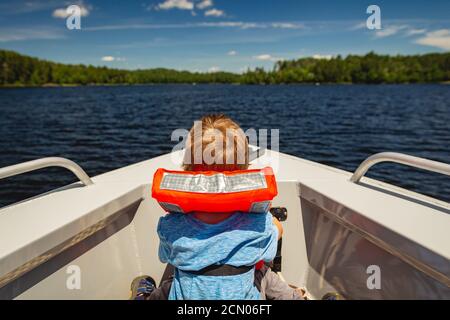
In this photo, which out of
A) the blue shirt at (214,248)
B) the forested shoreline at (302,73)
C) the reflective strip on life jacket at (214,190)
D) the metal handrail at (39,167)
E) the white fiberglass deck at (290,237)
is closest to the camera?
the reflective strip on life jacket at (214,190)

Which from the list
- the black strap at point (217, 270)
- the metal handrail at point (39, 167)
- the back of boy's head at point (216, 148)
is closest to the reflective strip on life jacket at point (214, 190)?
the back of boy's head at point (216, 148)

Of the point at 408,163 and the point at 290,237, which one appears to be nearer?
the point at 408,163

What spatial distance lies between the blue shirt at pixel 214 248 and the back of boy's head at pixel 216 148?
0.22 metres

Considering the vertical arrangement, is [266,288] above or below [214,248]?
below

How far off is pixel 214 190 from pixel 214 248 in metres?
0.27

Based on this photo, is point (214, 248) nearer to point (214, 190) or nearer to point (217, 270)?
point (217, 270)

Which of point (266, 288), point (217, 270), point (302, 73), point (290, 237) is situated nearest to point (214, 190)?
point (217, 270)

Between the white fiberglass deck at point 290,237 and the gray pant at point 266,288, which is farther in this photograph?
the gray pant at point 266,288

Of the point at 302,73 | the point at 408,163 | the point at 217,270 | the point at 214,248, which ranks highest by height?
the point at 302,73

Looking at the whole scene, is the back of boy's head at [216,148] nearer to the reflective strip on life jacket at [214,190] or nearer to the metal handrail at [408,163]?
the reflective strip on life jacket at [214,190]

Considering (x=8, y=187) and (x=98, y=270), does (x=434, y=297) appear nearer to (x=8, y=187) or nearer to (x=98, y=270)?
(x=98, y=270)

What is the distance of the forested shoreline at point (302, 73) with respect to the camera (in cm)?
11738

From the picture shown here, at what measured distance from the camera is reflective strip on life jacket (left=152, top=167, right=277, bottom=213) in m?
1.27

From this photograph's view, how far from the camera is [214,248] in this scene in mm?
1370
